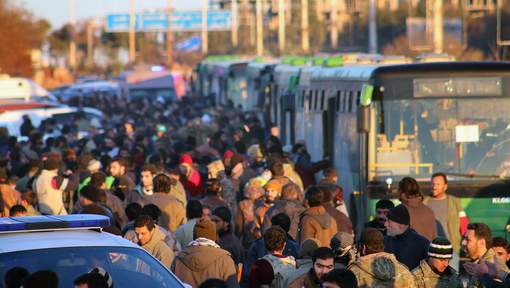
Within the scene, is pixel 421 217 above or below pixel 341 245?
below

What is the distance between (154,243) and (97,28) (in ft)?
449

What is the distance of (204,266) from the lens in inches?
385

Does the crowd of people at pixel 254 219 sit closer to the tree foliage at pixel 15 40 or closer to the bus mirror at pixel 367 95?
the bus mirror at pixel 367 95

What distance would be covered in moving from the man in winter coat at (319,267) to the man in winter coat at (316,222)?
3.31m

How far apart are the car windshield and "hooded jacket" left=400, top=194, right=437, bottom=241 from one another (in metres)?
4.88

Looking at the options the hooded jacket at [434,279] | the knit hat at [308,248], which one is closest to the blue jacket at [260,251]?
the knit hat at [308,248]

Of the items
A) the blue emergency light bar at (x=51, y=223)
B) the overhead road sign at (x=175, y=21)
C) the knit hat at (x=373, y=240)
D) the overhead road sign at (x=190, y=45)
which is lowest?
the overhead road sign at (x=190, y=45)

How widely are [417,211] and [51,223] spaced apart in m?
5.13

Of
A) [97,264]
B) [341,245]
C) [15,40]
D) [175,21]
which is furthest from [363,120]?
[175,21]

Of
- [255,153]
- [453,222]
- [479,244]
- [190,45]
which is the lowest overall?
[190,45]

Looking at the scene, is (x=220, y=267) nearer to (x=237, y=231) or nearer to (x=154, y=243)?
(x=154, y=243)

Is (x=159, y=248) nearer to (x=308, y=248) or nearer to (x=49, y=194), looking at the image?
(x=308, y=248)

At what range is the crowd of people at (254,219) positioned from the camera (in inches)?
364

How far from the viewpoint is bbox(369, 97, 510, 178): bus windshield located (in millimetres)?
16703
